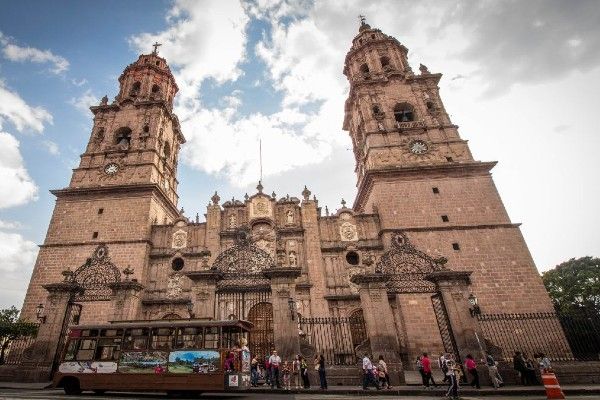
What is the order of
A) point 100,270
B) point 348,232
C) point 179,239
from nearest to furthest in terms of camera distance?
point 100,270 → point 348,232 → point 179,239

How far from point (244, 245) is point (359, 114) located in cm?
1819

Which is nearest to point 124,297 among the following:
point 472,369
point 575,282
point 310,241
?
point 310,241

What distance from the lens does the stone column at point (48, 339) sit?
14084 mm

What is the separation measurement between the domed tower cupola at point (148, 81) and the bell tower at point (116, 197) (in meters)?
0.09

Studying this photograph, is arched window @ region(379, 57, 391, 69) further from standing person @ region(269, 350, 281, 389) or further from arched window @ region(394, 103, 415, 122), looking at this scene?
standing person @ region(269, 350, 281, 389)

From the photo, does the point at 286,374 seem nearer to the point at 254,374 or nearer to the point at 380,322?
the point at 254,374

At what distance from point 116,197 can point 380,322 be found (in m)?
21.2

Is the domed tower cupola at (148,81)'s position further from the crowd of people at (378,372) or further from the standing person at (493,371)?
the standing person at (493,371)

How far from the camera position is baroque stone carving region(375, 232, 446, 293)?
54.0 feet

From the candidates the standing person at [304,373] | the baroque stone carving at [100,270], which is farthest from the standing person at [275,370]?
the baroque stone carving at [100,270]

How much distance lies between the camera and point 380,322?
13.1 metres

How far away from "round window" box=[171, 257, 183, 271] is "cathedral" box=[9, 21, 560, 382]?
7 cm

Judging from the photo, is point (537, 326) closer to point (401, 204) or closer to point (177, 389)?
point (401, 204)

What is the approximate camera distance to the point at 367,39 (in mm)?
33469
